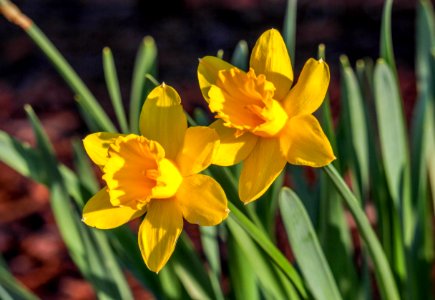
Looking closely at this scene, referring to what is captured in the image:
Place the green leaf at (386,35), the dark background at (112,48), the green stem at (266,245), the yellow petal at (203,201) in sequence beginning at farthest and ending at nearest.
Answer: the dark background at (112,48)
the green leaf at (386,35)
the green stem at (266,245)
the yellow petal at (203,201)

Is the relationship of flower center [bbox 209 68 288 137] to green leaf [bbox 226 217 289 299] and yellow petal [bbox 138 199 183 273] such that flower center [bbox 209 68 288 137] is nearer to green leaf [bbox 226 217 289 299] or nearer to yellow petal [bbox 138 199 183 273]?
yellow petal [bbox 138 199 183 273]

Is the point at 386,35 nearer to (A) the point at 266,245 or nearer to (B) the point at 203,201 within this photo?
(A) the point at 266,245

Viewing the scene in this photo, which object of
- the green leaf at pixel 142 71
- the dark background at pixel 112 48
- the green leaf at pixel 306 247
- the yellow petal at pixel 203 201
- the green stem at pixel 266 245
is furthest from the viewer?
the dark background at pixel 112 48

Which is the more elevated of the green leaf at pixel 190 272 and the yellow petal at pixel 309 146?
the yellow petal at pixel 309 146

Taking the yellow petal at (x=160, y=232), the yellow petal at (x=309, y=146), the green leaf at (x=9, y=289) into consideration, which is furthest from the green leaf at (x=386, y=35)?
the green leaf at (x=9, y=289)

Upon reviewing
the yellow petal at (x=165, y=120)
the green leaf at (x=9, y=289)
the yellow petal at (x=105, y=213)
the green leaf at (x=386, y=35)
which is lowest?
the green leaf at (x=9, y=289)

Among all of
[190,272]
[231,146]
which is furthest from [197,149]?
[190,272]

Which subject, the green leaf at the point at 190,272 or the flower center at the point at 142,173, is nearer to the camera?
the flower center at the point at 142,173

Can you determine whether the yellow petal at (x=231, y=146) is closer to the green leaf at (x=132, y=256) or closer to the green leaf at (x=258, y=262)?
the green leaf at (x=258, y=262)
